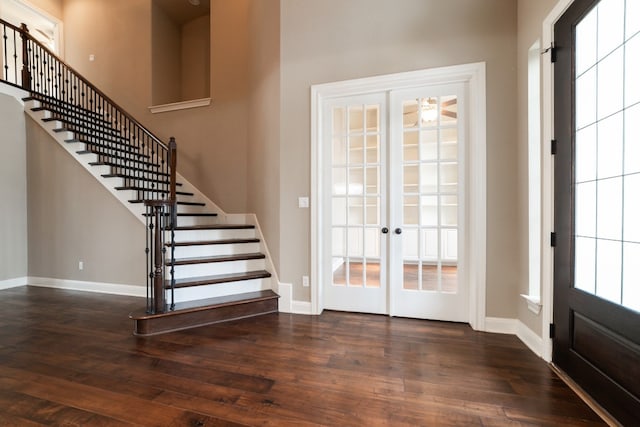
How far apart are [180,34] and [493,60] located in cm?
624

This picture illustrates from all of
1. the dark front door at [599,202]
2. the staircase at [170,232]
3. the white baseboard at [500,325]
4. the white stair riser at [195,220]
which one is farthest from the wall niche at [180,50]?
the white baseboard at [500,325]

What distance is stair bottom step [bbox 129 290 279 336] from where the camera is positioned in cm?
261

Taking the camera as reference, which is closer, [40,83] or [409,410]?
[409,410]

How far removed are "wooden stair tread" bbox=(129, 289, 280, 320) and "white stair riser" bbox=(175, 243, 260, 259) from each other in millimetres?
620

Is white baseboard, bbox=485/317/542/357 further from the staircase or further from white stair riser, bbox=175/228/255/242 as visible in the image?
white stair riser, bbox=175/228/255/242

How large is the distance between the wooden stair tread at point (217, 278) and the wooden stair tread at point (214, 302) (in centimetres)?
17

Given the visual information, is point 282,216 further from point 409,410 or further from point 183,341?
point 409,410

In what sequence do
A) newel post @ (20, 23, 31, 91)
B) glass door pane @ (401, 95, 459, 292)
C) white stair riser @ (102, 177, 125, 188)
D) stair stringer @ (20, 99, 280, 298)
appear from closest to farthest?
glass door pane @ (401, 95, 459, 292)
stair stringer @ (20, 99, 280, 298)
white stair riser @ (102, 177, 125, 188)
newel post @ (20, 23, 31, 91)

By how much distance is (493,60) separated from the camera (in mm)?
2660

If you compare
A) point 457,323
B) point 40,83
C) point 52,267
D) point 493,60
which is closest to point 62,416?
point 457,323

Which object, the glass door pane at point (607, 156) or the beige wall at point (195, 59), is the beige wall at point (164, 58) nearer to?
the beige wall at point (195, 59)

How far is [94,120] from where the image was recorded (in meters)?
5.40

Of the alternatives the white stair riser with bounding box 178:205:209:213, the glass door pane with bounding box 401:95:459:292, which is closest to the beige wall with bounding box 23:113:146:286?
the white stair riser with bounding box 178:205:209:213

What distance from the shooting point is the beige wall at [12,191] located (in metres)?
4.20
